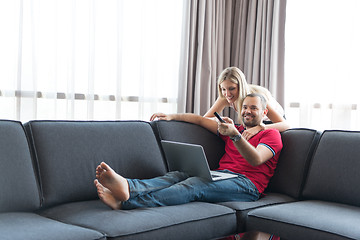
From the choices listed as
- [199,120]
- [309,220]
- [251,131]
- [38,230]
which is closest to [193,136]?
[199,120]

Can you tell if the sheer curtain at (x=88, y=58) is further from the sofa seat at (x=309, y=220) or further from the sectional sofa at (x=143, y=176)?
the sofa seat at (x=309, y=220)

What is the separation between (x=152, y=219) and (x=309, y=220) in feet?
2.40

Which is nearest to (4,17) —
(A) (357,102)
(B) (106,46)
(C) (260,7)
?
(B) (106,46)

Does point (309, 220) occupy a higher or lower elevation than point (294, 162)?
lower

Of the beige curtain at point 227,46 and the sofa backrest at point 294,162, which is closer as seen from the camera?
the sofa backrest at point 294,162

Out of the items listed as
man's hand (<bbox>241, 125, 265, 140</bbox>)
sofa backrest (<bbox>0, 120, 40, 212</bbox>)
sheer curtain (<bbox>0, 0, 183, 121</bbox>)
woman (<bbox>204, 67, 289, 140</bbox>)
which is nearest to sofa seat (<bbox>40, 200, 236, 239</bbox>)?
sofa backrest (<bbox>0, 120, 40, 212</bbox>)

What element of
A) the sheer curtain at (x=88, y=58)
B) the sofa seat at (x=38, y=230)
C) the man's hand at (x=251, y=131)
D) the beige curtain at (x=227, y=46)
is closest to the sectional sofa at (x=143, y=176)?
the sofa seat at (x=38, y=230)

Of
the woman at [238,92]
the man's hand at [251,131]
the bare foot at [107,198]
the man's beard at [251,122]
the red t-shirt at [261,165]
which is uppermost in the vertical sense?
the woman at [238,92]

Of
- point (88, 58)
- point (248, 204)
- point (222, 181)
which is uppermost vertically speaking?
point (88, 58)

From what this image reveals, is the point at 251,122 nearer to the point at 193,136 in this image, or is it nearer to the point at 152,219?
the point at 193,136

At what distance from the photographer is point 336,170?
2.40 metres

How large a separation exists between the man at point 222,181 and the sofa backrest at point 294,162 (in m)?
0.08

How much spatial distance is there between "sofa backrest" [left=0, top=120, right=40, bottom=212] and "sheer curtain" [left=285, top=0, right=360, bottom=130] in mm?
2457

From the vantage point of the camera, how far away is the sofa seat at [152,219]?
70.0 inches
